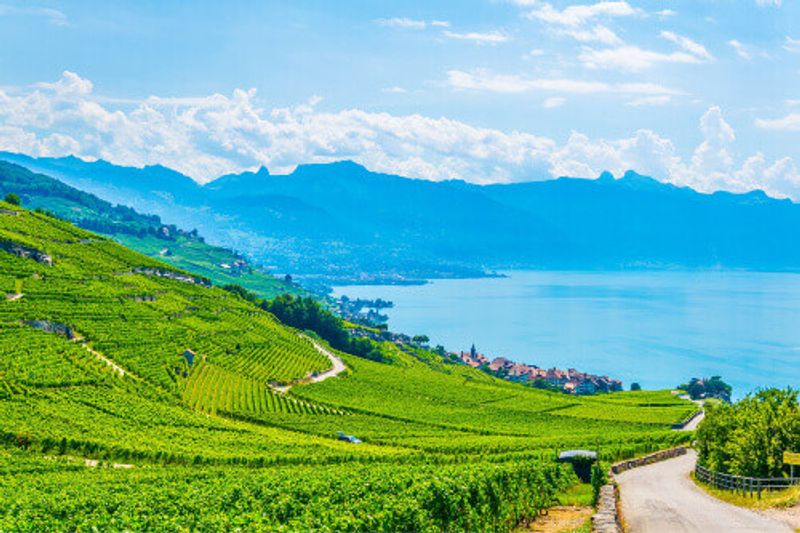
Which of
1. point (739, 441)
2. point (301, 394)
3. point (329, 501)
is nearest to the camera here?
point (329, 501)

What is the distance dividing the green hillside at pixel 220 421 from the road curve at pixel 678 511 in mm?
3365

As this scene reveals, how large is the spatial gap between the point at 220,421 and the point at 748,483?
3885 cm

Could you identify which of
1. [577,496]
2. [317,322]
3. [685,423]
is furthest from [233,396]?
[317,322]

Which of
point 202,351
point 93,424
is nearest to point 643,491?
point 93,424

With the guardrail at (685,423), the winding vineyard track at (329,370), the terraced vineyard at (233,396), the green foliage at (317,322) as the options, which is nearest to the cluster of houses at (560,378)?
the green foliage at (317,322)

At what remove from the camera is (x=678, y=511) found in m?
28.3

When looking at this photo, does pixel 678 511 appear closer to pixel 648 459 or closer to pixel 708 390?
pixel 648 459

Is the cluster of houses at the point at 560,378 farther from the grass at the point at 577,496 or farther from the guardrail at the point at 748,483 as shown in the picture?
the guardrail at the point at 748,483

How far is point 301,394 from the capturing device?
79.4m

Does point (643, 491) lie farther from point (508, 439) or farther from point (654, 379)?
point (654, 379)

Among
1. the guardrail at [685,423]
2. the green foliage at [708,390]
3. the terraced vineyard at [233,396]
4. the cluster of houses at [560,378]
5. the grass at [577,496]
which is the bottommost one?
the terraced vineyard at [233,396]

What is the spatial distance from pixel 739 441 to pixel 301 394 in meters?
51.0

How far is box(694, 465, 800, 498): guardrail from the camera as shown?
31.2 metres

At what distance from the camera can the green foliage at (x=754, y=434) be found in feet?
113
